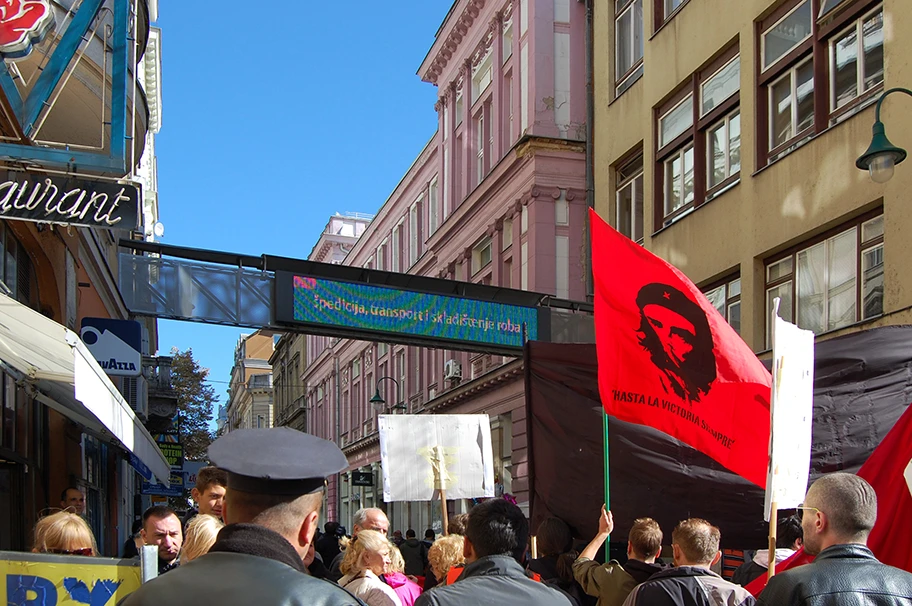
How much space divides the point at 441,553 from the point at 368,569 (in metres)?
1.04

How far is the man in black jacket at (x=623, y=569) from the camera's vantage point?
245 inches

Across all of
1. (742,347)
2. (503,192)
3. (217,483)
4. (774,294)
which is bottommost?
(217,483)

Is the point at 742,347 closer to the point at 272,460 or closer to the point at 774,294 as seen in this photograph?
the point at 272,460

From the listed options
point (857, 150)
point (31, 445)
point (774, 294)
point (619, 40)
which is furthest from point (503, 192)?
point (31, 445)

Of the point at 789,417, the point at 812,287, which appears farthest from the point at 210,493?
the point at 812,287

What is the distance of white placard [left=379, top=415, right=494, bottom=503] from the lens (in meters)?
9.53

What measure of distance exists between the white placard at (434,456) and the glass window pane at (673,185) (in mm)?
10969

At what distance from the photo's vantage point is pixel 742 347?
6.62 m

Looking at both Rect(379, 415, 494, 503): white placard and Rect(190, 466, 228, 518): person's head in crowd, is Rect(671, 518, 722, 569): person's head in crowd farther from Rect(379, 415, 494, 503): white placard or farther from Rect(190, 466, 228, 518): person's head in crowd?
Rect(379, 415, 494, 503): white placard

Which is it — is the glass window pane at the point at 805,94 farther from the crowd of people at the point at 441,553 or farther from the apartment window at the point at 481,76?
the apartment window at the point at 481,76

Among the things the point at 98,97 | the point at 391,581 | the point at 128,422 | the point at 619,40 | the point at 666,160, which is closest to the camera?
the point at 391,581

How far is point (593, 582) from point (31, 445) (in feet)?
29.4

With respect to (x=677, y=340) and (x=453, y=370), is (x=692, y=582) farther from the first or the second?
(x=453, y=370)

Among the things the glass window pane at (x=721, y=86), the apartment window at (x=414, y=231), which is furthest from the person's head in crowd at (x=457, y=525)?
the apartment window at (x=414, y=231)
